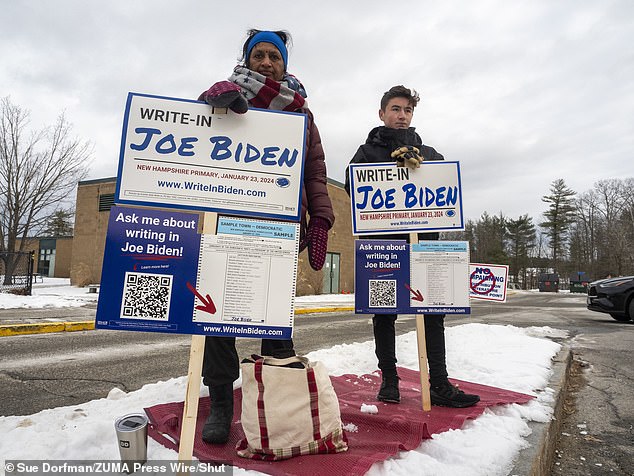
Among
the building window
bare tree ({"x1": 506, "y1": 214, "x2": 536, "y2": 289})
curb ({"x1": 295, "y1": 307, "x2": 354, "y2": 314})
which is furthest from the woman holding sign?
bare tree ({"x1": 506, "y1": 214, "x2": 536, "y2": 289})

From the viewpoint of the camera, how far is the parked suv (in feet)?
32.8

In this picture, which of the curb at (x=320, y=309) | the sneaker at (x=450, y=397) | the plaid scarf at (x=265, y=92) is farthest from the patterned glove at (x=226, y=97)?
the curb at (x=320, y=309)

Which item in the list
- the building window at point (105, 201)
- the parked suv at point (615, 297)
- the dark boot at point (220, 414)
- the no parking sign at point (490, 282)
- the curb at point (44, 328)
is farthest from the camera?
the building window at point (105, 201)

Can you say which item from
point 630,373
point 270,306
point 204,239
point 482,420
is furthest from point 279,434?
point 630,373

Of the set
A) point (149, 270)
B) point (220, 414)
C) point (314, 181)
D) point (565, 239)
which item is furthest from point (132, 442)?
point (565, 239)

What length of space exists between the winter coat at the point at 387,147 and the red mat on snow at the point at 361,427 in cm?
117

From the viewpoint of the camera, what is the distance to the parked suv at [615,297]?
9984 mm

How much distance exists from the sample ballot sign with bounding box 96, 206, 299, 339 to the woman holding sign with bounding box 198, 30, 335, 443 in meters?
0.51

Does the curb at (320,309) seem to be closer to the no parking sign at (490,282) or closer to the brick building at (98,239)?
the brick building at (98,239)

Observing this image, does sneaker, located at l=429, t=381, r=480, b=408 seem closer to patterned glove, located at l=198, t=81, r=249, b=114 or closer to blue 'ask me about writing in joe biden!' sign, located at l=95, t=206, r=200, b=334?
blue 'ask me about writing in joe biden!' sign, located at l=95, t=206, r=200, b=334

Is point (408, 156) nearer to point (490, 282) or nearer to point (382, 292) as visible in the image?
point (382, 292)

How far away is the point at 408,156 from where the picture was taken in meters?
2.86

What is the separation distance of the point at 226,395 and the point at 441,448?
3.66 ft

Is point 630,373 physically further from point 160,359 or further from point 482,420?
point 160,359
